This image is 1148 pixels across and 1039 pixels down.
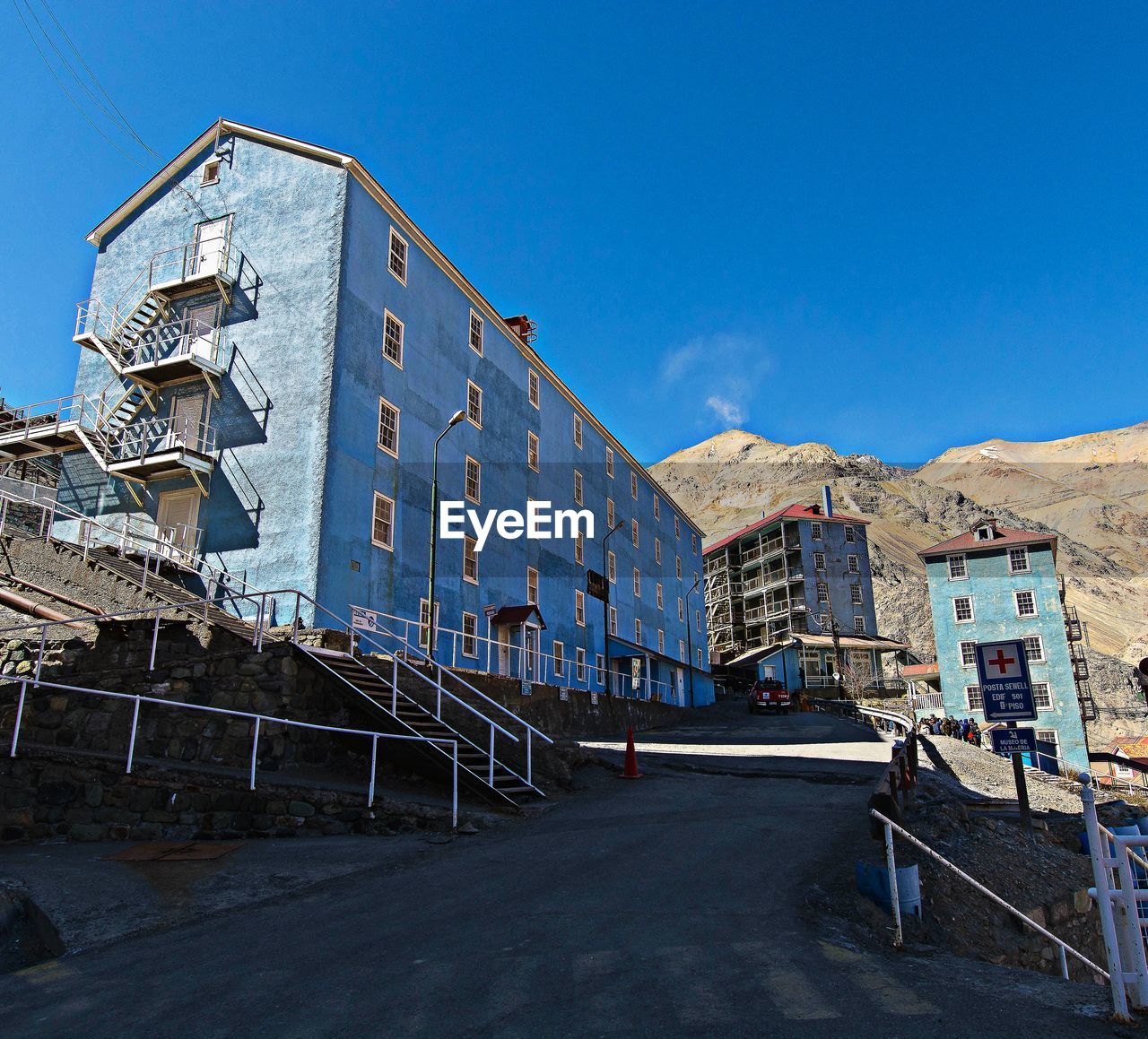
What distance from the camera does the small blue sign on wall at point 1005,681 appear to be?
1274 centimetres

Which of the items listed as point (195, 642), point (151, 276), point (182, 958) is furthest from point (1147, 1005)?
point (151, 276)

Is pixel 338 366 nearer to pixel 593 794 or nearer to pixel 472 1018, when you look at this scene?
pixel 593 794

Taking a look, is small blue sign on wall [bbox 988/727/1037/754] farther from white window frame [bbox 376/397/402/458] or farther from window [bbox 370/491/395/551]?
white window frame [bbox 376/397/402/458]

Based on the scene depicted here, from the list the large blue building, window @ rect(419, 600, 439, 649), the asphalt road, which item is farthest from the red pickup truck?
the asphalt road

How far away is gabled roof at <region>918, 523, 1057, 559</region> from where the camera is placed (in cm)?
5247

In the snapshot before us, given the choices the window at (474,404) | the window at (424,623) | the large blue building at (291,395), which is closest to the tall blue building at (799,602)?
the window at (474,404)

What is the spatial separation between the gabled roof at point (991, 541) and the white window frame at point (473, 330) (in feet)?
105

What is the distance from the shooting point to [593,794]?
15766 mm

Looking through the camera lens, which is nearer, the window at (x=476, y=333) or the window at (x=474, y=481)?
the window at (x=474, y=481)

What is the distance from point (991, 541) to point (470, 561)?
123ft

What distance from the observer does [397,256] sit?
28703 millimetres

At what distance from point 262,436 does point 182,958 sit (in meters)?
19.6

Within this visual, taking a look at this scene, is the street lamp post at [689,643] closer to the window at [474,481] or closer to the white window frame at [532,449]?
the white window frame at [532,449]

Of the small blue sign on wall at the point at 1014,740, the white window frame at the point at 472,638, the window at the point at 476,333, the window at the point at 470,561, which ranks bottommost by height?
the small blue sign on wall at the point at 1014,740
